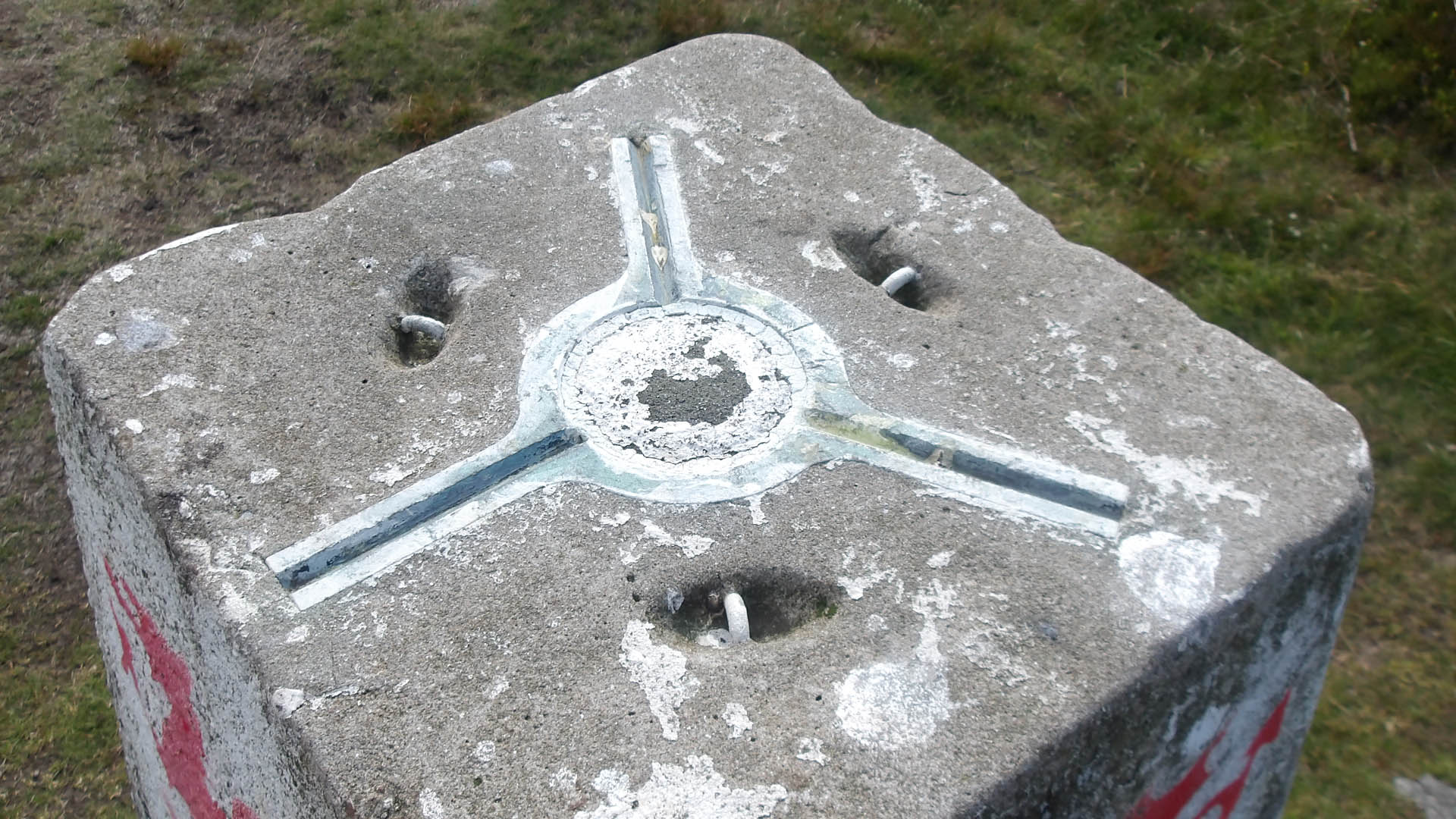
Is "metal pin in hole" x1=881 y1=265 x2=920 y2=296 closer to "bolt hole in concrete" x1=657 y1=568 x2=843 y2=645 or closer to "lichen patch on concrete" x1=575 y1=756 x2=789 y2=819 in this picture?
"bolt hole in concrete" x1=657 y1=568 x2=843 y2=645

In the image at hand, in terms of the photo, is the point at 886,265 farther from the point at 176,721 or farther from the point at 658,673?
the point at 176,721

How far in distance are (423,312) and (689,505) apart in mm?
677

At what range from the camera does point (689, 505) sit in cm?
192

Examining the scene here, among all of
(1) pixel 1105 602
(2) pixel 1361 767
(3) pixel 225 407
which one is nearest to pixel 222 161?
(3) pixel 225 407

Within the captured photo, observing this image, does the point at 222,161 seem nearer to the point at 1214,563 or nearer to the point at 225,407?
the point at 225,407

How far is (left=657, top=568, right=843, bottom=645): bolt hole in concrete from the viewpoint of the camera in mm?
1810

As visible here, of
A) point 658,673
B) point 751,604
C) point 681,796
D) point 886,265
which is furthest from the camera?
point 886,265

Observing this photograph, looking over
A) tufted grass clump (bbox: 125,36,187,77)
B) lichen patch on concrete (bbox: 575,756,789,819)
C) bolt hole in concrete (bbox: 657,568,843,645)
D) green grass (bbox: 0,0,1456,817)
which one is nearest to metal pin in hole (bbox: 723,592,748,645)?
bolt hole in concrete (bbox: 657,568,843,645)

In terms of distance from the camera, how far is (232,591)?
5.87ft

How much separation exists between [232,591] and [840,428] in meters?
0.90

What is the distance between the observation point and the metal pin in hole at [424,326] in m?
2.21

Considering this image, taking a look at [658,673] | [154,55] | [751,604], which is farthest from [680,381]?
[154,55]

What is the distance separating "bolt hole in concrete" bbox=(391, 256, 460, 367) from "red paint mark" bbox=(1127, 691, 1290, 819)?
1.30 meters

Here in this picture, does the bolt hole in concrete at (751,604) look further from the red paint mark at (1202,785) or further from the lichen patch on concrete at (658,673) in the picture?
the red paint mark at (1202,785)
